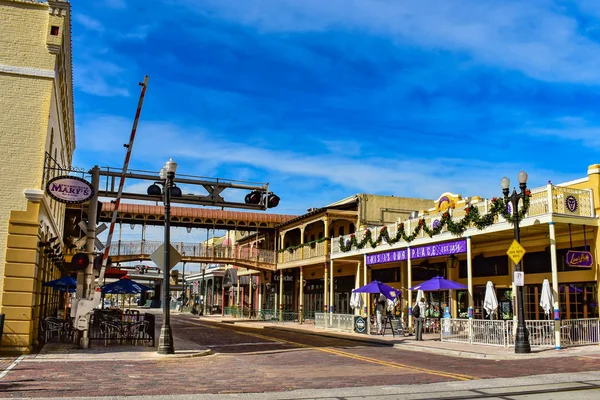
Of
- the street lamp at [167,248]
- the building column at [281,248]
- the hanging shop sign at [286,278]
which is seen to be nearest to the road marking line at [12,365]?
the street lamp at [167,248]

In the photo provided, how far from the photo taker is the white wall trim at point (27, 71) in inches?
635

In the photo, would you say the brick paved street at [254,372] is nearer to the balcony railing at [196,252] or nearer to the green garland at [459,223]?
the green garland at [459,223]

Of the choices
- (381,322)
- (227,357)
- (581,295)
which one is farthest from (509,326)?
→ (227,357)

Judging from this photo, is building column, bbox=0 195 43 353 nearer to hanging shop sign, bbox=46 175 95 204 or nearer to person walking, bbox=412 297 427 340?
hanging shop sign, bbox=46 175 95 204

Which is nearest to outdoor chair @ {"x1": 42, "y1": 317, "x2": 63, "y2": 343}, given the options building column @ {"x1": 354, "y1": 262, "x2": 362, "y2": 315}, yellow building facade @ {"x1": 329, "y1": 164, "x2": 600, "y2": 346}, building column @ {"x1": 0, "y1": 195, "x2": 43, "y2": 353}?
building column @ {"x1": 0, "y1": 195, "x2": 43, "y2": 353}

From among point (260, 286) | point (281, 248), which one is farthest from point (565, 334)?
point (260, 286)

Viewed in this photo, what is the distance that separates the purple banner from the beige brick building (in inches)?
601

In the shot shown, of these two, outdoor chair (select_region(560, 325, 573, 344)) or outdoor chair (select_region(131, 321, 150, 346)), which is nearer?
outdoor chair (select_region(560, 325, 573, 344))

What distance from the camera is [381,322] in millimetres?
25750

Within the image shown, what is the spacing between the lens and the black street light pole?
15891mm

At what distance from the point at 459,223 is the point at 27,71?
16160mm

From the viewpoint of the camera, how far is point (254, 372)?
12734mm

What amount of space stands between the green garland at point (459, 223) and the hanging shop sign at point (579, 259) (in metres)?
1.99

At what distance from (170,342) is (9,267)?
15.7 feet
